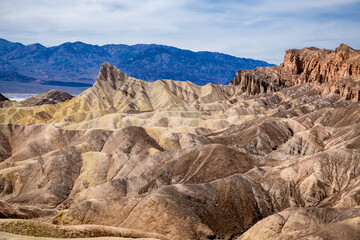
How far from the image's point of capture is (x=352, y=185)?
61344 mm

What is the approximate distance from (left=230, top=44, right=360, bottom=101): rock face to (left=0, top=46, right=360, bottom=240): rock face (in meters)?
7.20

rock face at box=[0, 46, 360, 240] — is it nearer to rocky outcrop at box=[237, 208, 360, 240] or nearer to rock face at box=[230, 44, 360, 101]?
rocky outcrop at box=[237, 208, 360, 240]

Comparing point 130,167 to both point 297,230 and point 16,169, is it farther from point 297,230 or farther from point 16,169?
point 297,230

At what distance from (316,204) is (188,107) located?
125 meters

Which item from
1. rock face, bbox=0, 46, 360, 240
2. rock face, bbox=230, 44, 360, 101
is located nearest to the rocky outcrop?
rock face, bbox=0, 46, 360, 240

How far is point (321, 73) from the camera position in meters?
172

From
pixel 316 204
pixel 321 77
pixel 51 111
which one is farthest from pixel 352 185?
pixel 51 111

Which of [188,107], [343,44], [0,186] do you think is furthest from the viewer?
[188,107]

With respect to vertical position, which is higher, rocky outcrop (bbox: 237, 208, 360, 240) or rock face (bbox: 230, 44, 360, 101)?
rock face (bbox: 230, 44, 360, 101)

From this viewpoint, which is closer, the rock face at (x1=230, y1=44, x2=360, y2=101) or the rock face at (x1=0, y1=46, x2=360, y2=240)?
the rock face at (x1=0, y1=46, x2=360, y2=240)

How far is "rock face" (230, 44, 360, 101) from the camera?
147 meters

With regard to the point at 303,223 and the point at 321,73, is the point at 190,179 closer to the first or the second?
the point at 303,223

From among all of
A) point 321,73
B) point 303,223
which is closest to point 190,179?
point 303,223

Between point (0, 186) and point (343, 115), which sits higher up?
point (343, 115)
